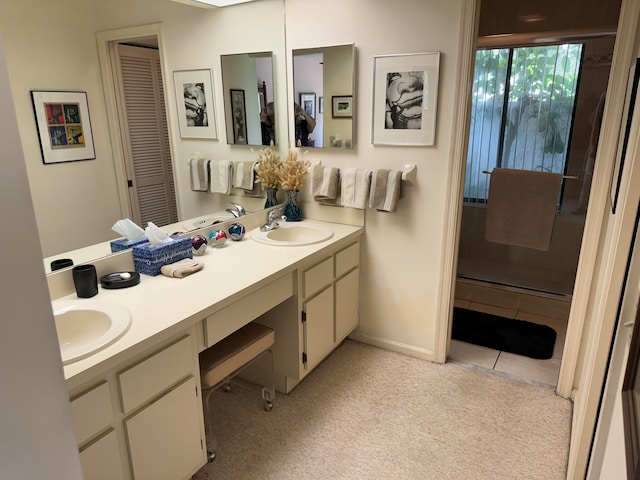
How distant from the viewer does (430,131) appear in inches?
95.0

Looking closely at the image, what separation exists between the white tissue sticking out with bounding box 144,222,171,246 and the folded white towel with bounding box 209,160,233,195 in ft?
1.55

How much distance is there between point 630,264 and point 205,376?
5.21 feet

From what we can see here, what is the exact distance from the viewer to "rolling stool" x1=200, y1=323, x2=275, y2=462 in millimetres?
1894

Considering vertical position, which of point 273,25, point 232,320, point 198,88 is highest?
point 273,25

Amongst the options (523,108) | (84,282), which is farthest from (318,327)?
(523,108)

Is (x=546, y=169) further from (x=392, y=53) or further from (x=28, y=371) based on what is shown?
(x=28, y=371)

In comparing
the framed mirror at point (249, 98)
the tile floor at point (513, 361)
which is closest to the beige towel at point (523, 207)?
the tile floor at point (513, 361)

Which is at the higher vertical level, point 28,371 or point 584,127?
point 584,127

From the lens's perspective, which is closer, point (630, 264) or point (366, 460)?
point (630, 264)

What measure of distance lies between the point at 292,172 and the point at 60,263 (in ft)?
4.60

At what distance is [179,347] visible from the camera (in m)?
1.58

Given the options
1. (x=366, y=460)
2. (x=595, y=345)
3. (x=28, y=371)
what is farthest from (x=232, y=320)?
(x=595, y=345)

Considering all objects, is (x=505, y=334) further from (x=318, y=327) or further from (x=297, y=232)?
(x=297, y=232)

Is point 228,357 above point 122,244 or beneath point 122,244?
beneath
